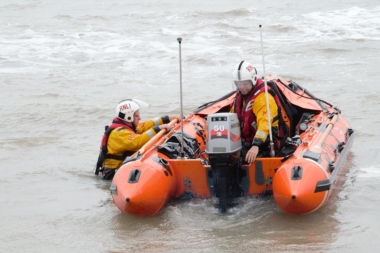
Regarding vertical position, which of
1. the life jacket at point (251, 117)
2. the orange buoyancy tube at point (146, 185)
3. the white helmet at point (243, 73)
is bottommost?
the orange buoyancy tube at point (146, 185)

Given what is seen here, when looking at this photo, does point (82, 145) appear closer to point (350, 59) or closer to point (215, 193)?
point (215, 193)

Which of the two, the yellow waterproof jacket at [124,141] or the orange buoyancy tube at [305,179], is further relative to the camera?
the yellow waterproof jacket at [124,141]

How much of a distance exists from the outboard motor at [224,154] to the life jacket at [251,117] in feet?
1.63

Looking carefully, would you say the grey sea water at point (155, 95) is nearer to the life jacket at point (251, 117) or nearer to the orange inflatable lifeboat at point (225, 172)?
the orange inflatable lifeboat at point (225, 172)

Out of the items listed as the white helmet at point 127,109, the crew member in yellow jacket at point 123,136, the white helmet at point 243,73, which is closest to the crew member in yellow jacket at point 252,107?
the white helmet at point 243,73

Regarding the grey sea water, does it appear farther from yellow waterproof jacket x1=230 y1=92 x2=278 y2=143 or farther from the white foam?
yellow waterproof jacket x1=230 y1=92 x2=278 y2=143

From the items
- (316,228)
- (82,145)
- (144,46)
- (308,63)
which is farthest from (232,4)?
(316,228)

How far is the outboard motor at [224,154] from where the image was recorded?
5684 mm

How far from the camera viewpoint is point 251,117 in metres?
6.44

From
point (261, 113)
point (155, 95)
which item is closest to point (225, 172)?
point (261, 113)

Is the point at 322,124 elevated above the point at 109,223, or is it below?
above

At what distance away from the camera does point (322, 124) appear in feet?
22.4

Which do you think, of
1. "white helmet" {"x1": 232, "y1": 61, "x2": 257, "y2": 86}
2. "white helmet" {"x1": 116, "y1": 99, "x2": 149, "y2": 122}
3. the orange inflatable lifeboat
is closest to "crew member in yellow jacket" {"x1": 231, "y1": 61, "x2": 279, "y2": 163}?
"white helmet" {"x1": 232, "y1": 61, "x2": 257, "y2": 86}

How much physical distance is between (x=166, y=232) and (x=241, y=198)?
2.72 feet
